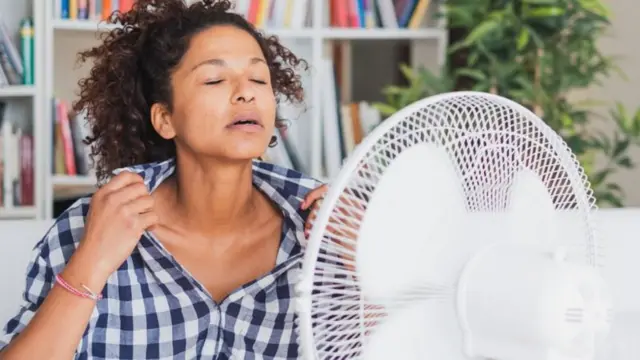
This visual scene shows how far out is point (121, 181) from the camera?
116 centimetres

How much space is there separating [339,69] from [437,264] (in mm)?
2603

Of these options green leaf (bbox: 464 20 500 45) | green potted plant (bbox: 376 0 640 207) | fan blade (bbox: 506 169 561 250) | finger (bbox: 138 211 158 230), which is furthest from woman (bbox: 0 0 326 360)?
green potted plant (bbox: 376 0 640 207)

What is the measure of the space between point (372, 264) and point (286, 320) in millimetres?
461

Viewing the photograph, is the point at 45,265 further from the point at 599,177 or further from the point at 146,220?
the point at 599,177

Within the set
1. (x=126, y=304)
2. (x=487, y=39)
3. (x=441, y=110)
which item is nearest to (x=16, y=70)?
(x=487, y=39)

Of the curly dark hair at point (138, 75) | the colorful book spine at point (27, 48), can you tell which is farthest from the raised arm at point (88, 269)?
the colorful book spine at point (27, 48)

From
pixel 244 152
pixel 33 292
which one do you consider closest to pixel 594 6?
pixel 244 152

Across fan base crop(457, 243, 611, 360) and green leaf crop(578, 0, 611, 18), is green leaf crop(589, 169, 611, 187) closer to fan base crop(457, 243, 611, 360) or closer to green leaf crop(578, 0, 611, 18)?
green leaf crop(578, 0, 611, 18)

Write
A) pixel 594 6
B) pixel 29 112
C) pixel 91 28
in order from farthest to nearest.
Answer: pixel 29 112 < pixel 91 28 < pixel 594 6

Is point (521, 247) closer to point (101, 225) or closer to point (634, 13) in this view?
point (101, 225)

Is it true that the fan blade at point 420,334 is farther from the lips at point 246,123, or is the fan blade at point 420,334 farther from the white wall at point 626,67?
the white wall at point 626,67

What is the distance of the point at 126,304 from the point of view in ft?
4.20

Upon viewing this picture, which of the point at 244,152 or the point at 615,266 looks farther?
the point at 615,266

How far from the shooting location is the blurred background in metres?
2.98
